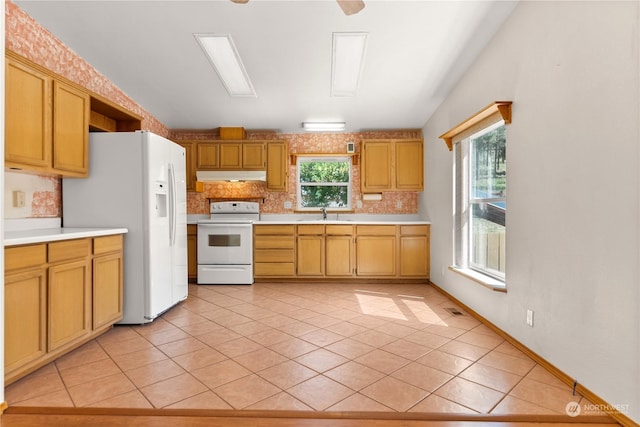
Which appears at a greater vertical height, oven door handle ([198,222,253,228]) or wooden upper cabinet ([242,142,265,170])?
wooden upper cabinet ([242,142,265,170])

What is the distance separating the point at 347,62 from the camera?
3580 millimetres

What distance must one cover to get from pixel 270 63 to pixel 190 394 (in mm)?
3122

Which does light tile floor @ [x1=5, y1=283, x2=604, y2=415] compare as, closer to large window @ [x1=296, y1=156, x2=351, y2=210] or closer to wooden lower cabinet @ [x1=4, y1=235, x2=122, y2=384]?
wooden lower cabinet @ [x1=4, y1=235, x2=122, y2=384]

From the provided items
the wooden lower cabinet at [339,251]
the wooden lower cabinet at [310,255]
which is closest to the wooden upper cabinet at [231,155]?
the wooden lower cabinet at [339,251]

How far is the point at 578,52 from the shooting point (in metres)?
1.92

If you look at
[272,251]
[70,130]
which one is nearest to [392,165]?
[272,251]

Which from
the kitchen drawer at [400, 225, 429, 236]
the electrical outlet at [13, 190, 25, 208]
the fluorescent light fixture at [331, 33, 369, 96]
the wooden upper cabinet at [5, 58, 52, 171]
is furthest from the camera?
the kitchen drawer at [400, 225, 429, 236]

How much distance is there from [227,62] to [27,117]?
1899 millimetres

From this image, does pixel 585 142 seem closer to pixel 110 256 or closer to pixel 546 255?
pixel 546 255

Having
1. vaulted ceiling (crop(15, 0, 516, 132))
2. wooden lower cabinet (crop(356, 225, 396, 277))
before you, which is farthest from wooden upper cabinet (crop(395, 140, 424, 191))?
wooden lower cabinet (crop(356, 225, 396, 277))

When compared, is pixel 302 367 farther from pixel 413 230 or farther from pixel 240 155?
pixel 240 155

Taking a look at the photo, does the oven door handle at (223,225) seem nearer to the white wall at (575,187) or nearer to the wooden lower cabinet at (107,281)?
the wooden lower cabinet at (107,281)

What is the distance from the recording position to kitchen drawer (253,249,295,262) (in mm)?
5051

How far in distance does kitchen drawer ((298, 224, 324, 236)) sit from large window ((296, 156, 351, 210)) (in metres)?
0.67
